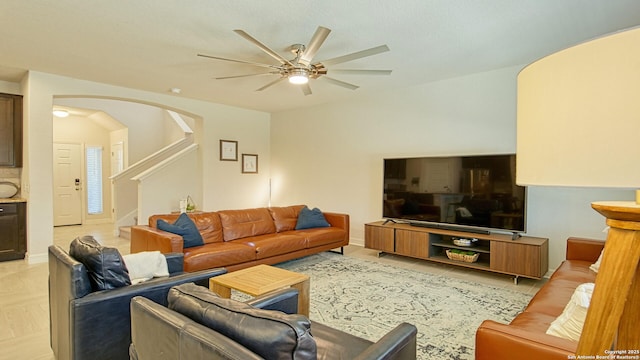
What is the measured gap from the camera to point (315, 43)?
2721mm

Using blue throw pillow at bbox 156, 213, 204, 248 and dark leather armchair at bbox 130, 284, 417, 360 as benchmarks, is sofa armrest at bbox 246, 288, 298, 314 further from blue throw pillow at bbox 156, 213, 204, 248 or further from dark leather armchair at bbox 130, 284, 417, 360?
blue throw pillow at bbox 156, 213, 204, 248

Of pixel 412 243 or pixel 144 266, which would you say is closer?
pixel 144 266

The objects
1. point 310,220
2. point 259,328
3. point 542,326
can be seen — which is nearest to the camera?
point 259,328

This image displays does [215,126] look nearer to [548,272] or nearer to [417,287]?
[417,287]

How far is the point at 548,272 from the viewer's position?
4.12 meters

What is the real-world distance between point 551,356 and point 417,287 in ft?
8.20

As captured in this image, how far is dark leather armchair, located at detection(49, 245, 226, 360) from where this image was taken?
1.79m

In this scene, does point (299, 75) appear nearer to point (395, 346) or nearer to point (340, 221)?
point (340, 221)

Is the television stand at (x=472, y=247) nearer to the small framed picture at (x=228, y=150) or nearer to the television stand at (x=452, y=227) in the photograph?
the television stand at (x=452, y=227)

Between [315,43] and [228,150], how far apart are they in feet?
14.5

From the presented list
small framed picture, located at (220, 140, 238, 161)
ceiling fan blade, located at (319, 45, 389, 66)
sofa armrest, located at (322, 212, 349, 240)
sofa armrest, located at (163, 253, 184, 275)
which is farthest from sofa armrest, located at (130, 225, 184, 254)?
small framed picture, located at (220, 140, 238, 161)

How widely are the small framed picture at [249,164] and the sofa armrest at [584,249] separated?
5504 mm

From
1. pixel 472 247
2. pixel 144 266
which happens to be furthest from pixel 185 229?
pixel 472 247

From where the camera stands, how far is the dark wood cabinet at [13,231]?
4629 millimetres
